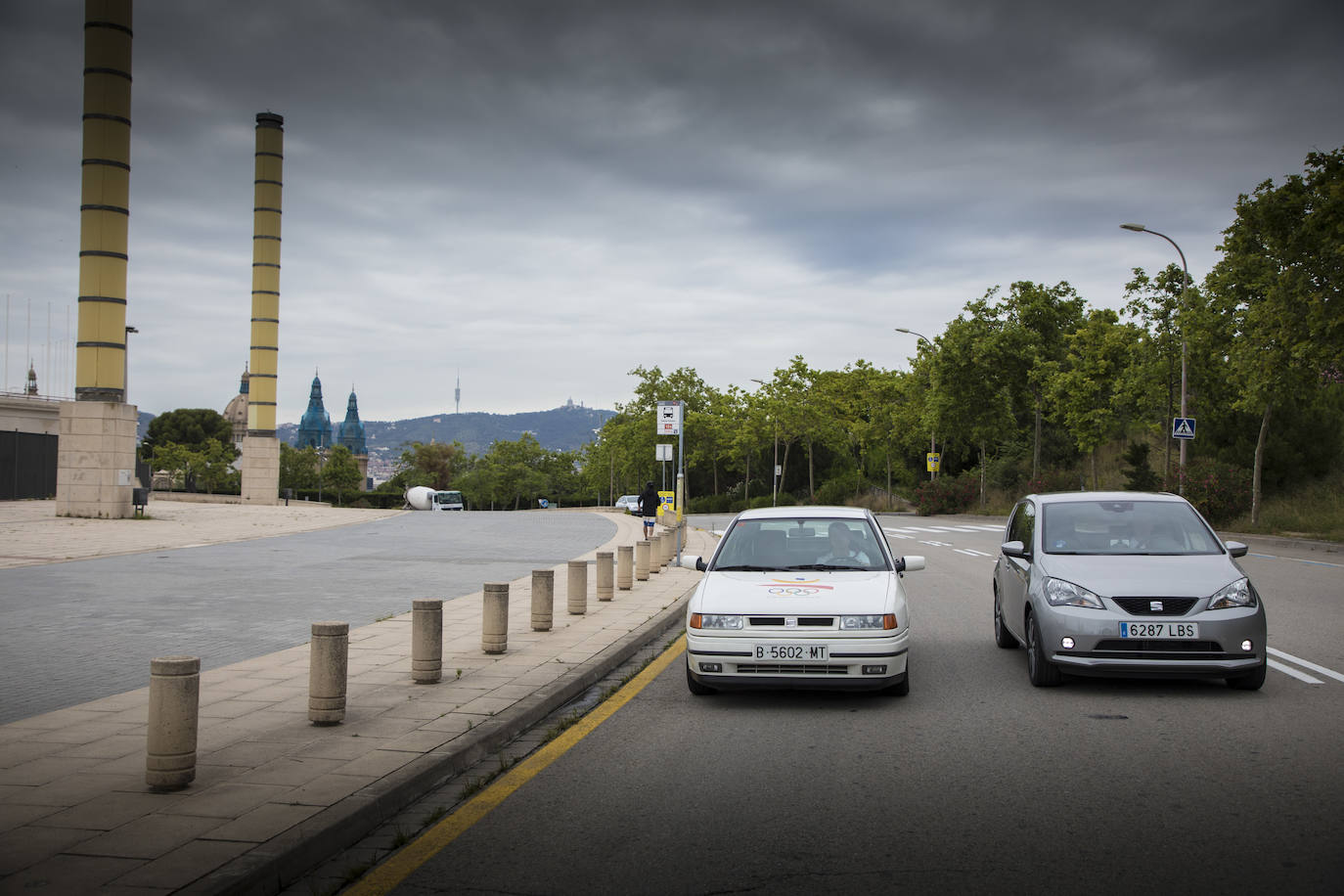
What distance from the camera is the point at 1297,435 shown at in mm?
36531

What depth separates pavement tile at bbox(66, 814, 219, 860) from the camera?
4.34 m

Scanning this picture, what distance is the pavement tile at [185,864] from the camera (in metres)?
4.00

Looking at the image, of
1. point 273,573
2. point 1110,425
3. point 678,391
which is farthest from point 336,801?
point 678,391

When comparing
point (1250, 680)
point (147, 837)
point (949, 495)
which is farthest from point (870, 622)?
point (949, 495)

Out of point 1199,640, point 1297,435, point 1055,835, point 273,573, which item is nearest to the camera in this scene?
point 1055,835

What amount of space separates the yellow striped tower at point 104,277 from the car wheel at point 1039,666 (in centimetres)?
3771

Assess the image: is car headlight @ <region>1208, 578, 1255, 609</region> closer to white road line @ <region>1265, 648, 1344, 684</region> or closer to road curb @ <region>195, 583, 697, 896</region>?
white road line @ <region>1265, 648, 1344, 684</region>

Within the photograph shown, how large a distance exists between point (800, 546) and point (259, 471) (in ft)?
194

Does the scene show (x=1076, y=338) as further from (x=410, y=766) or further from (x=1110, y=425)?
(x=410, y=766)

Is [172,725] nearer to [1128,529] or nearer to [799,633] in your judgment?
[799,633]

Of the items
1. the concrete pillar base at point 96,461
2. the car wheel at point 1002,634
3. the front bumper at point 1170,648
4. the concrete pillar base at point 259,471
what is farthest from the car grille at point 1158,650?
the concrete pillar base at point 259,471

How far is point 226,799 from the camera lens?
16.6 feet

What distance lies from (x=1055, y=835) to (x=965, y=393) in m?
47.6

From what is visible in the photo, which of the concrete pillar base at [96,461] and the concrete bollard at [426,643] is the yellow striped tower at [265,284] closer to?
the concrete pillar base at [96,461]
